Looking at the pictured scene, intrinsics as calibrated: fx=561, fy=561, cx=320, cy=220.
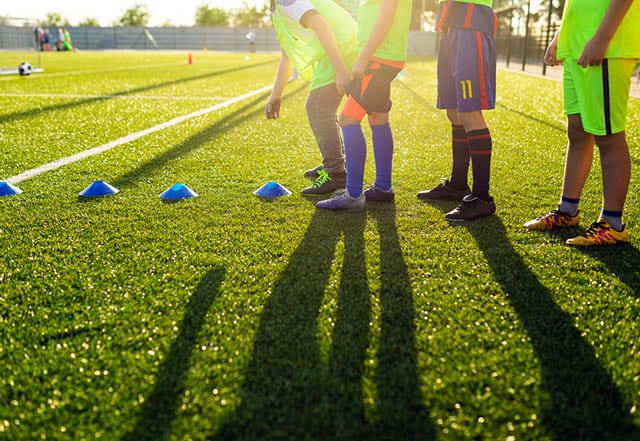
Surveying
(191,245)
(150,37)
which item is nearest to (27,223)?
(191,245)

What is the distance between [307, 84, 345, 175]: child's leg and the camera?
12.6 ft

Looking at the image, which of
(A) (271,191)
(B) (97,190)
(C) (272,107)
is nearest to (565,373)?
(A) (271,191)

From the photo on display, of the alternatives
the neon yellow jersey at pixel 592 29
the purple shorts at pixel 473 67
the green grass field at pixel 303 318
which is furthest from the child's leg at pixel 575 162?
the purple shorts at pixel 473 67

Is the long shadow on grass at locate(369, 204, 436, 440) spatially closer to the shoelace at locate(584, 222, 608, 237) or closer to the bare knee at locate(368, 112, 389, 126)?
the shoelace at locate(584, 222, 608, 237)

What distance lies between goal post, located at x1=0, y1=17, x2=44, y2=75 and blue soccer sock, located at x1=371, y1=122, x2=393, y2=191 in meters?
15.5

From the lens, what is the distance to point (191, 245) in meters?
2.80

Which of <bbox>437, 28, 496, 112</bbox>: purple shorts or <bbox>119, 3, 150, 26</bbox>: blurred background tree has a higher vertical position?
<bbox>119, 3, 150, 26</bbox>: blurred background tree

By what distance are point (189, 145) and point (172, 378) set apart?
4.07 m

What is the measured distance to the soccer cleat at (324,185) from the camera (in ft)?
12.5

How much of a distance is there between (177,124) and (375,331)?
537 cm

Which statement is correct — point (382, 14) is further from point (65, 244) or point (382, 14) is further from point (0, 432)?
point (0, 432)

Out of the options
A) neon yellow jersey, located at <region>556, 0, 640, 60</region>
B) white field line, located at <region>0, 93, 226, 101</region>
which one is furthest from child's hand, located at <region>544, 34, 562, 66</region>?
white field line, located at <region>0, 93, 226, 101</region>

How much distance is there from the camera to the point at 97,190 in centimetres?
369

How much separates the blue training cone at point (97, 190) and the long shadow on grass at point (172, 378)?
174 centimetres
